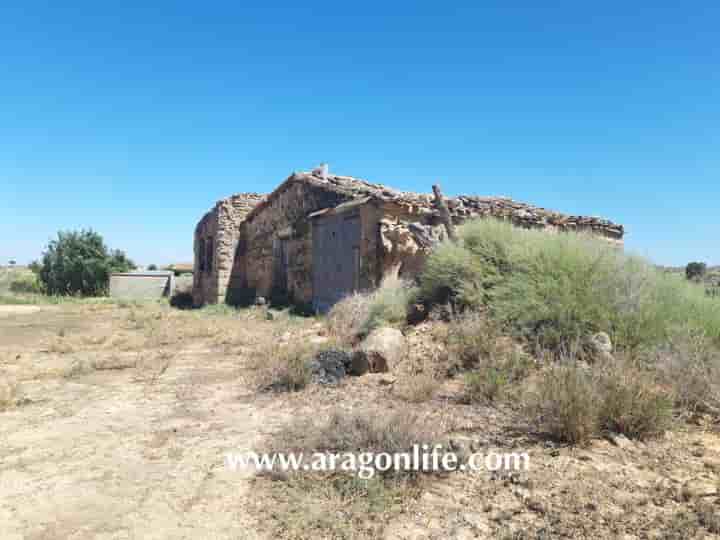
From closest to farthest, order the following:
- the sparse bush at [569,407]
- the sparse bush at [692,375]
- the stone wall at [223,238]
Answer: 1. the sparse bush at [569,407]
2. the sparse bush at [692,375]
3. the stone wall at [223,238]

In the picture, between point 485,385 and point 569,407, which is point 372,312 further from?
point 569,407

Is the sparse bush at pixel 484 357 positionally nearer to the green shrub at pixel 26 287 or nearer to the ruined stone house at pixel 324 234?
the ruined stone house at pixel 324 234

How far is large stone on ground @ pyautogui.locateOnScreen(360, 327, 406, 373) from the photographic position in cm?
541

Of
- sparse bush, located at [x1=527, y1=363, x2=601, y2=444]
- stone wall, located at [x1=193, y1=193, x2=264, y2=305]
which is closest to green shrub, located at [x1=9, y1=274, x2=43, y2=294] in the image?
stone wall, located at [x1=193, y1=193, x2=264, y2=305]

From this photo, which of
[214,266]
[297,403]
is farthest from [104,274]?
[297,403]

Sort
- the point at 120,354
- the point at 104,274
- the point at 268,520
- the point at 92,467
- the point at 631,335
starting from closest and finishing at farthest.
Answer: the point at 268,520 → the point at 92,467 → the point at 631,335 → the point at 120,354 → the point at 104,274

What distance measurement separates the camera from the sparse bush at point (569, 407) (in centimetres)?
317

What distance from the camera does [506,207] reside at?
11.1 metres

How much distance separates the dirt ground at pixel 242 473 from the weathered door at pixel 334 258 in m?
4.79

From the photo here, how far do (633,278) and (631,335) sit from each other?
3.20 feet

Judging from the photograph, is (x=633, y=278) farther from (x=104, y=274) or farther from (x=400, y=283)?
(x=104, y=274)

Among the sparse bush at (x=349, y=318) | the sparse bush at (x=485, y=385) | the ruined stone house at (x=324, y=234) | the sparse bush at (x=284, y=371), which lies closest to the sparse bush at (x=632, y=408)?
the sparse bush at (x=485, y=385)

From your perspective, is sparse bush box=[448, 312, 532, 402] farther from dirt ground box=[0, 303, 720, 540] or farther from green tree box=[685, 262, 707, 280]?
green tree box=[685, 262, 707, 280]

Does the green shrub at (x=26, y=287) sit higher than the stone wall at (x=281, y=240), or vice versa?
the stone wall at (x=281, y=240)
